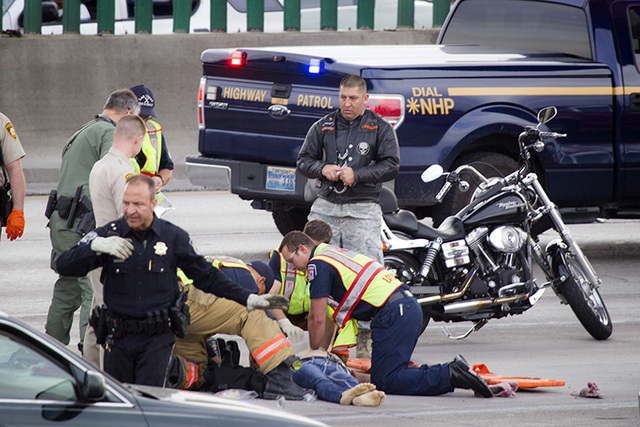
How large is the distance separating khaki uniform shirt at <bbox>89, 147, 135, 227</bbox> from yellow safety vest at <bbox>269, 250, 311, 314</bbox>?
1286 millimetres

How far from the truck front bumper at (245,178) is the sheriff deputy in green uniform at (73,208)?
216 centimetres

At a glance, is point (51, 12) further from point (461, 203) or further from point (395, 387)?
point (395, 387)

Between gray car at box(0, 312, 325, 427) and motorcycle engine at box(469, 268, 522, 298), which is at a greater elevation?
gray car at box(0, 312, 325, 427)

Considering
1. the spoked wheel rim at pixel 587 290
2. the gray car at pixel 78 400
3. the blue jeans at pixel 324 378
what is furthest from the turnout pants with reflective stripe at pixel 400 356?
the gray car at pixel 78 400

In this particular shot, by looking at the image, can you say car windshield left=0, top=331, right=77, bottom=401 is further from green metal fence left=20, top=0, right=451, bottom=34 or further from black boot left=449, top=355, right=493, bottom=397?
green metal fence left=20, top=0, right=451, bottom=34

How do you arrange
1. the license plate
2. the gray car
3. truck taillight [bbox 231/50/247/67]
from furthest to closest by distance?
Answer: truck taillight [bbox 231/50/247/67]
the license plate
the gray car

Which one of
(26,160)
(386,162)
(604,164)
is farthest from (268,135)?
(26,160)

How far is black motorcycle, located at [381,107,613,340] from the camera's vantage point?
8023 millimetres

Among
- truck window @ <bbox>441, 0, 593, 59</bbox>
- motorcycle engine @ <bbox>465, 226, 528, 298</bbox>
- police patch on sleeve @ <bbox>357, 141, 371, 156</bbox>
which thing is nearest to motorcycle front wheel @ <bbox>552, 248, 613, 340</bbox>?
motorcycle engine @ <bbox>465, 226, 528, 298</bbox>

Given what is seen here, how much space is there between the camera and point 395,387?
6867 mm

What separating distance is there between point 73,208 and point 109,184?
90 centimetres

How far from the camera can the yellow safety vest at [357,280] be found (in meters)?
6.97

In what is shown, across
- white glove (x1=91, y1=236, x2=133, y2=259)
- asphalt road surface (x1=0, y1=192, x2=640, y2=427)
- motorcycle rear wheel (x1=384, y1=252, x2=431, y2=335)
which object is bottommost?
asphalt road surface (x1=0, y1=192, x2=640, y2=427)

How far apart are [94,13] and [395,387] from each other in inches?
466
